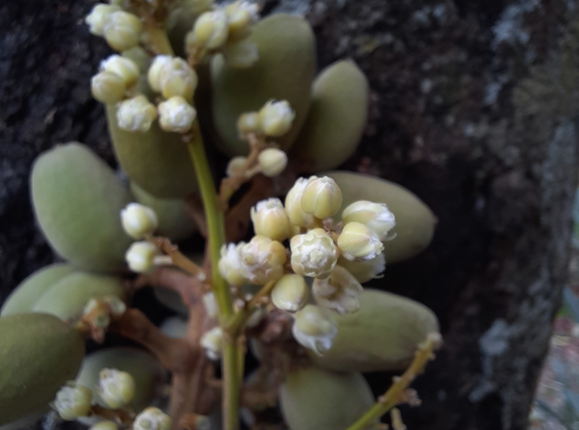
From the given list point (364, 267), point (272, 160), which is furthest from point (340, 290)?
point (272, 160)

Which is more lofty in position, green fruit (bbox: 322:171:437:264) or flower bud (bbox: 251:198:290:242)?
flower bud (bbox: 251:198:290:242)

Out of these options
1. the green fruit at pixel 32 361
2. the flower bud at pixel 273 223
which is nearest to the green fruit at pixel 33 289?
the green fruit at pixel 32 361

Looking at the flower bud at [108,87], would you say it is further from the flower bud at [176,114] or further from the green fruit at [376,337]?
the green fruit at [376,337]

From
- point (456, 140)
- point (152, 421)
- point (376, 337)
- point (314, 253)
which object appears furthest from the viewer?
point (456, 140)

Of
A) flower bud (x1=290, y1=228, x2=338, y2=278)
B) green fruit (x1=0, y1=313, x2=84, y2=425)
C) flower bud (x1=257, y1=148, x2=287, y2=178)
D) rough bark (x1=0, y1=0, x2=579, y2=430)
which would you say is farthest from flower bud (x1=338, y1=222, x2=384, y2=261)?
rough bark (x1=0, y1=0, x2=579, y2=430)

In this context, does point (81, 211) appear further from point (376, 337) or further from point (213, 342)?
point (376, 337)

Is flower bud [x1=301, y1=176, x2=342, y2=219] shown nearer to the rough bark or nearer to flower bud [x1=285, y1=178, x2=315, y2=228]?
flower bud [x1=285, y1=178, x2=315, y2=228]

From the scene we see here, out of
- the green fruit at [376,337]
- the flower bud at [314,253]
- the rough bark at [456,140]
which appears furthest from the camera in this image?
the rough bark at [456,140]
